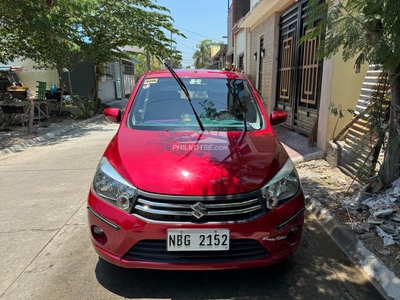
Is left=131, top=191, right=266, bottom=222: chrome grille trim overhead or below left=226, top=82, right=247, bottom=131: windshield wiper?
below

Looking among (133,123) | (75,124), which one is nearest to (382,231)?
(133,123)

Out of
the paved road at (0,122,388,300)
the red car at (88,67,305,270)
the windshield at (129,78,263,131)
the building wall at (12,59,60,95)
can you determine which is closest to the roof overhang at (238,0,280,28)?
the windshield at (129,78,263,131)

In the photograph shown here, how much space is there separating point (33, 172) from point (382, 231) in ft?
18.3

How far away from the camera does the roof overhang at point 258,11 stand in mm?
9109

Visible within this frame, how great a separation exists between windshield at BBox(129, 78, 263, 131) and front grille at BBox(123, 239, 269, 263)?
126 centimetres

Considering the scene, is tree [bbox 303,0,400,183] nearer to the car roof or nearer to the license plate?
the car roof

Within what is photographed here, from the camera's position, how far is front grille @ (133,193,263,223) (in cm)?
222

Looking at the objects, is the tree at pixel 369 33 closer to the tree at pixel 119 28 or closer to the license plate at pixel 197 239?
the license plate at pixel 197 239

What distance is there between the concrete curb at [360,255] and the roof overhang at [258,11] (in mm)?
7030

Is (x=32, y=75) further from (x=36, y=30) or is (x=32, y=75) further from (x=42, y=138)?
(x=42, y=138)

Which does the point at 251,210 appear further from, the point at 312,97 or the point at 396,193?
the point at 312,97

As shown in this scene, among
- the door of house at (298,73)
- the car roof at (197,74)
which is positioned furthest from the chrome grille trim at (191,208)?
the door of house at (298,73)

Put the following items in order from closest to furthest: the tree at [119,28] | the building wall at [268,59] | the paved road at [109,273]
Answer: the paved road at [109,273] < the building wall at [268,59] < the tree at [119,28]

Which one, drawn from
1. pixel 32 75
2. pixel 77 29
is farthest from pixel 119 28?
pixel 32 75
